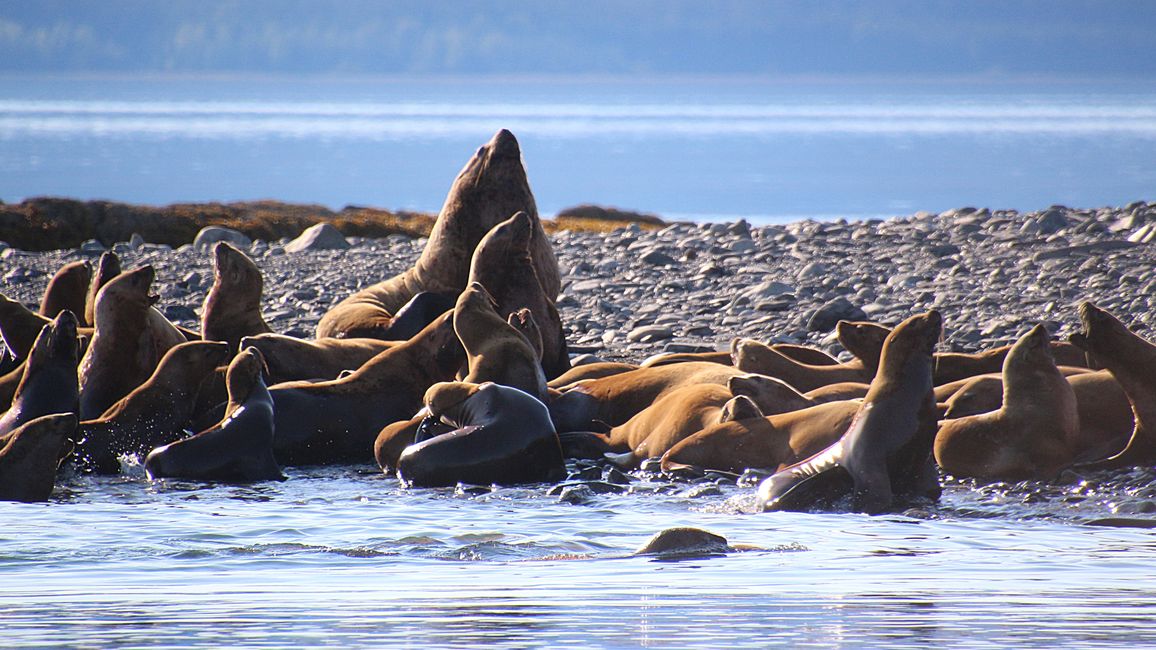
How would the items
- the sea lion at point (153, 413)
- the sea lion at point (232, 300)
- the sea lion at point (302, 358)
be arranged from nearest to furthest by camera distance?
1. the sea lion at point (153, 413)
2. the sea lion at point (302, 358)
3. the sea lion at point (232, 300)

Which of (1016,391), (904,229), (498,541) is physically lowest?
(498,541)

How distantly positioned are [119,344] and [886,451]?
5.19m

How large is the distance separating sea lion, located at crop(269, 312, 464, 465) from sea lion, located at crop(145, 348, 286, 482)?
21.1 inches

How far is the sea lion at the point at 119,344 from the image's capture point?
9992 millimetres

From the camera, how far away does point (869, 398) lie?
7.73 m

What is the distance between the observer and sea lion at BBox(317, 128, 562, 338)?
43.7 ft

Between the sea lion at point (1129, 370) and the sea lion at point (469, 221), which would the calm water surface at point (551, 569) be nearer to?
the sea lion at point (1129, 370)

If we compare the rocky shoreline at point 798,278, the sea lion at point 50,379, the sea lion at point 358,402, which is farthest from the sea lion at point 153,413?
the rocky shoreline at point 798,278

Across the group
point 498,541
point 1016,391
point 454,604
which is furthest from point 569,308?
point 454,604

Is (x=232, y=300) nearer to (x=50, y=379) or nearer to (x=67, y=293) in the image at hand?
(x=67, y=293)

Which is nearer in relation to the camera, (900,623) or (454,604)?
(900,623)

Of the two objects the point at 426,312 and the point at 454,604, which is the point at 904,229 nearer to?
the point at 426,312

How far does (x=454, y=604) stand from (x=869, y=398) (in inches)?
120

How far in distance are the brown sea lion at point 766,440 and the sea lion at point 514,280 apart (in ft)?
10.0
